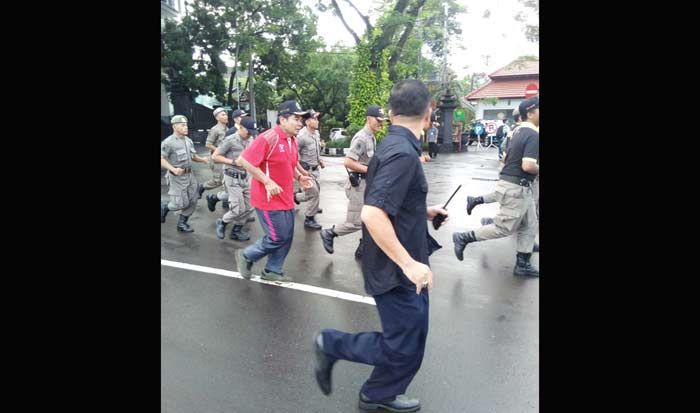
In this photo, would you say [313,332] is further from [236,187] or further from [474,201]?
[474,201]

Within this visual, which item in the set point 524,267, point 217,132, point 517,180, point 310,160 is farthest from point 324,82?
point 524,267

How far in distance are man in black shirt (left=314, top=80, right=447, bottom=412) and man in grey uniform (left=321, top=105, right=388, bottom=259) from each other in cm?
260

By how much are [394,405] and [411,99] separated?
1.69 meters

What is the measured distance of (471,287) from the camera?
185 inches

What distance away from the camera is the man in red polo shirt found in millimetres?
4281

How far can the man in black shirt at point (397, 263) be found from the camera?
228cm

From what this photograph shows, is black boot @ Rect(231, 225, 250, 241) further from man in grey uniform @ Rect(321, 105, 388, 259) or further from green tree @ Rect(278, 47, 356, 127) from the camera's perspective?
green tree @ Rect(278, 47, 356, 127)

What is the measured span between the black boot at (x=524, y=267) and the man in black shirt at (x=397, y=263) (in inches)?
114

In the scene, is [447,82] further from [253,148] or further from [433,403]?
[433,403]

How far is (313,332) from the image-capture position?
3643 mm

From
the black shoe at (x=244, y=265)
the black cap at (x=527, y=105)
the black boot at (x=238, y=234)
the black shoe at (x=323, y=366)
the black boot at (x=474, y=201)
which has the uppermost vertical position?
the black cap at (x=527, y=105)

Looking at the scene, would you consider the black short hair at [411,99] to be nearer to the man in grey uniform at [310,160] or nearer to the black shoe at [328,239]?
the black shoe at [328,239]

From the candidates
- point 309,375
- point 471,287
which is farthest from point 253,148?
point 471,287

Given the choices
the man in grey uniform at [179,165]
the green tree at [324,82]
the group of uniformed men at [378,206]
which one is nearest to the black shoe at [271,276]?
the group of uniformed men at [378,206]
